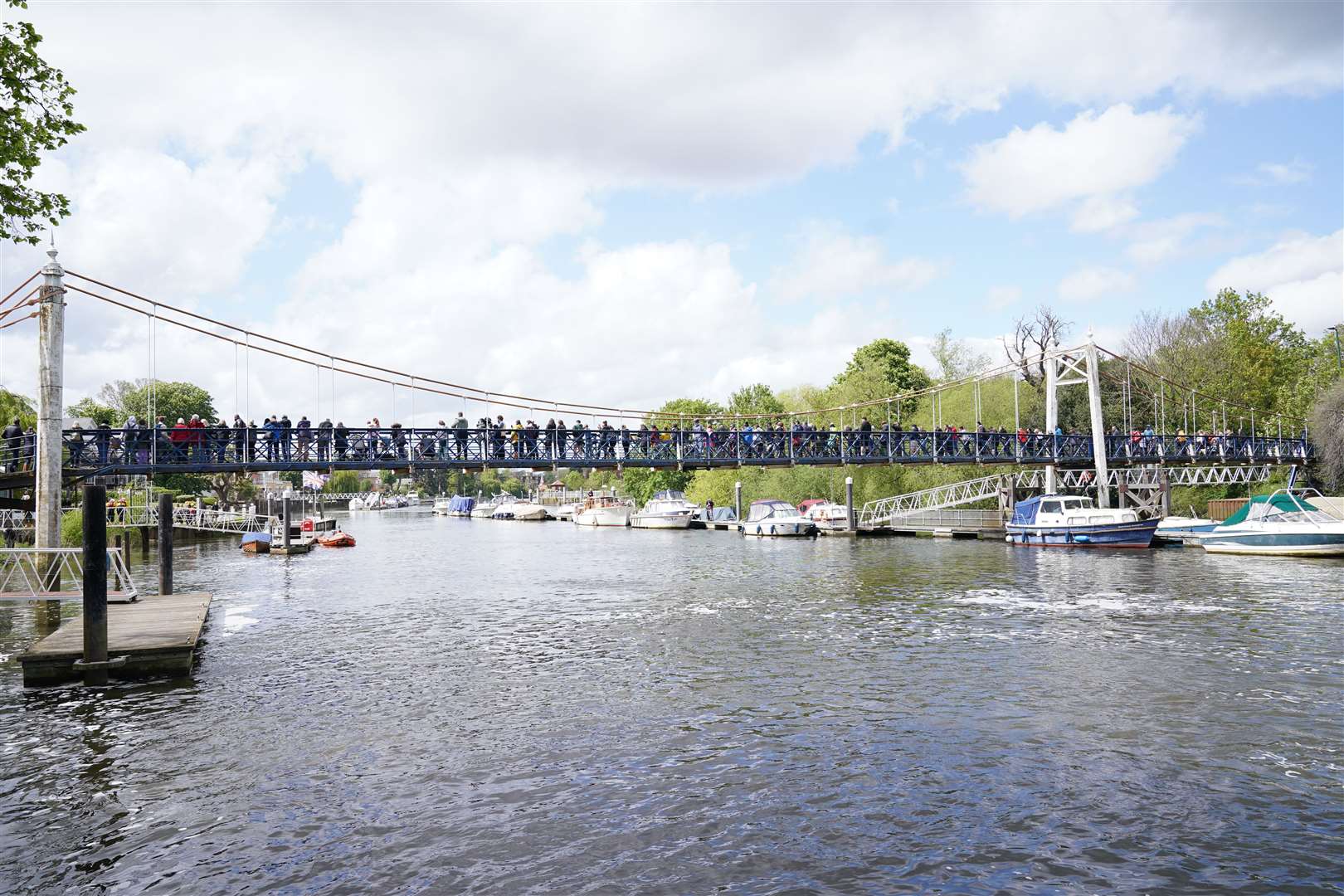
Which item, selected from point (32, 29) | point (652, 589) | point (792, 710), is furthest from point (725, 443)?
point (32, 29)

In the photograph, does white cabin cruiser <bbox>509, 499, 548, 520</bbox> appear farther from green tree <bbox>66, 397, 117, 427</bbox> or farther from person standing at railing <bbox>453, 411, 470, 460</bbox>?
person standing at railing <bbox>453, 411, 470, 460</bbox>

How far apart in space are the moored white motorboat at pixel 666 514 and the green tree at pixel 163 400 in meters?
41.7

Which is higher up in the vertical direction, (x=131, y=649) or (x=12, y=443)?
(x=12, y=443)

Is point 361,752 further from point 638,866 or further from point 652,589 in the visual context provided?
point 652,589

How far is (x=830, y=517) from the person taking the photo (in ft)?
213

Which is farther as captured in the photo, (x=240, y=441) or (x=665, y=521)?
(x=665, y=521)

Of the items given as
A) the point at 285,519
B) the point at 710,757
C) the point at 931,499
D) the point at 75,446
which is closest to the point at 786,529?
the point at 931,499

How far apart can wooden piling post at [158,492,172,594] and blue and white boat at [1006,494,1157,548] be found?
40196mm

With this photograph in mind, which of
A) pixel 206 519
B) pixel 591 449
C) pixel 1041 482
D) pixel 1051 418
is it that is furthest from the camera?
pixel 206 519

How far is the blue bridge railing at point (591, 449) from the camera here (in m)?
36.4

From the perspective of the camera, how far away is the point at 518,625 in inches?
1055

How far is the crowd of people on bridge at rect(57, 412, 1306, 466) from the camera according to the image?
120 ft

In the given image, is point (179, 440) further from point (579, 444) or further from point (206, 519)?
point (206, 519)

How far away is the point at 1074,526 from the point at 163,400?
265 ft
